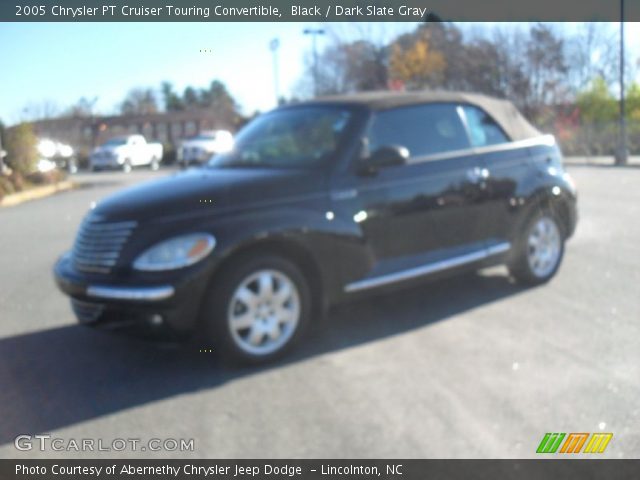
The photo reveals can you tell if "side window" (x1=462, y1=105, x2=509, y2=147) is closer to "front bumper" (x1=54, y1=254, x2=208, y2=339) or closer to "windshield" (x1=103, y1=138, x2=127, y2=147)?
"front bumper" (x1=54, y1=254, x2=208, y2=339)

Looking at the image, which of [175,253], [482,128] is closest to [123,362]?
[175,253]

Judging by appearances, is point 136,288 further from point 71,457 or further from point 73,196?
point 73,196

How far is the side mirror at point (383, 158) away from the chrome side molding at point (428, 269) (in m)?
0.74

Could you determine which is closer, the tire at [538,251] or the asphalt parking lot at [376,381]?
the asphalt parking lot at [376,381]

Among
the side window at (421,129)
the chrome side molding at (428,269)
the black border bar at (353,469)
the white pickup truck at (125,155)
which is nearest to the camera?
the black border bar at (353,469)

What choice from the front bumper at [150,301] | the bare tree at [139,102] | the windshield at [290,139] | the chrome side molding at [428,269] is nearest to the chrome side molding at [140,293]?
the front bumper at [150,301]

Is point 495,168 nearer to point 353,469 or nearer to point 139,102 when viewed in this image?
point 353,469

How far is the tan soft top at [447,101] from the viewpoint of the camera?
16.6ft

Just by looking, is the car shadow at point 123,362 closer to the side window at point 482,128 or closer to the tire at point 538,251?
the tire at point 538,251

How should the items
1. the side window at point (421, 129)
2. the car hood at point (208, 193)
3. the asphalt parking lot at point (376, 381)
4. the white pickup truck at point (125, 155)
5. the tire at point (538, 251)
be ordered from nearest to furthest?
the asphalt parking lot at point (376, 381) < the car hood at point (208, 193) < the side window at point (421, 129) < the tire at point (538, 251) < the white pickup truck at point (125, 155)

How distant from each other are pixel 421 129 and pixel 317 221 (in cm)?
133

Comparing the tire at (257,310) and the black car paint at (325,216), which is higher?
the black car paint at (325,216)

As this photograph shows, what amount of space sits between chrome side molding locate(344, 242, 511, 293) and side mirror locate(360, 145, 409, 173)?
29.1 inches

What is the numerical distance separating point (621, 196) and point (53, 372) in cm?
1107
